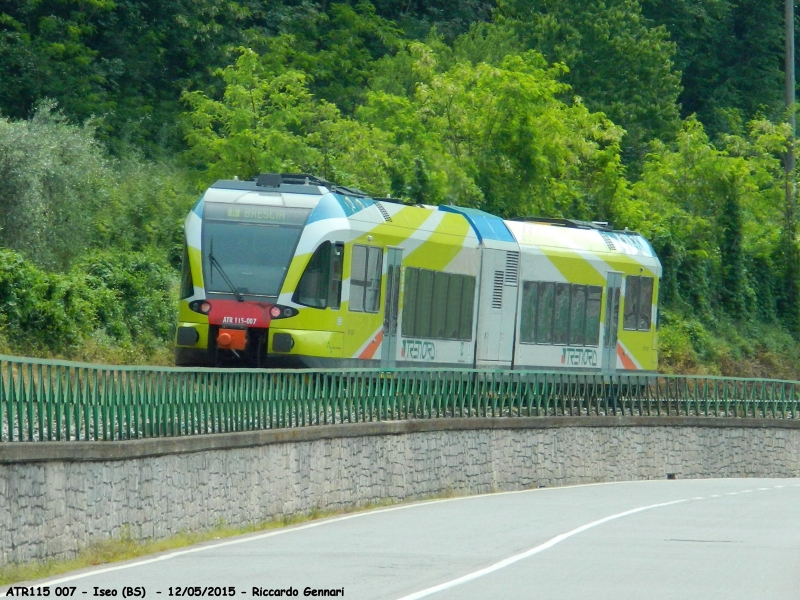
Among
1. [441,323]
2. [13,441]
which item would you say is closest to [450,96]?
[441,323]

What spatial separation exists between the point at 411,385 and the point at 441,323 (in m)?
4.92

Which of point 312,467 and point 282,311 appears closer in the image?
point 312,467

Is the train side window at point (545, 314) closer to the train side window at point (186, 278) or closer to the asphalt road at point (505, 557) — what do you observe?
the train side window at point (186, 278)

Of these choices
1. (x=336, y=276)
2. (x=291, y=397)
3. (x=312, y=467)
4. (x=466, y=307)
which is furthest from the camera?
(x=466, y=307)

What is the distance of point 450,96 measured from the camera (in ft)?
160

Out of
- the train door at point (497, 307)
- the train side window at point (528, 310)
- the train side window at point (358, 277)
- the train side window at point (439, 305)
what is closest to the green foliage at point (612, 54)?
the train side window at point (528, 310)

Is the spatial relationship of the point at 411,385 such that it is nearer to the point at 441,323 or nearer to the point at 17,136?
the point at 441,323

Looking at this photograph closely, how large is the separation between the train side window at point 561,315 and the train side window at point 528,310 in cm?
77

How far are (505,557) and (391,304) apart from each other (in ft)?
42.1

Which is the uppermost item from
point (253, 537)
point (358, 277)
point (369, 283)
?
point (358, 277)

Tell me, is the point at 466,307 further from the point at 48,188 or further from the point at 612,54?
the point at 612,54

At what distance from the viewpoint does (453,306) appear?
98.4 ft

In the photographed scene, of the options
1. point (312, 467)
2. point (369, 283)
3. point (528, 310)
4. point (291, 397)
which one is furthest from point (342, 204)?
point (528, 310)

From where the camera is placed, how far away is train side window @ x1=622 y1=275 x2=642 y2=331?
3534 cm
